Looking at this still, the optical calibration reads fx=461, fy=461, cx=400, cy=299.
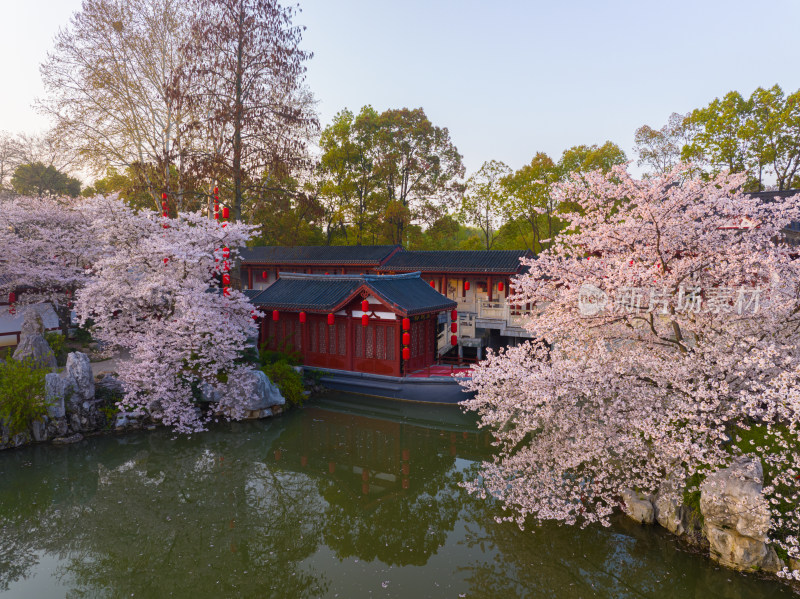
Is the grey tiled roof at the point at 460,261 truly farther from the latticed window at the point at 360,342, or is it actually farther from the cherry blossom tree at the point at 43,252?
the cherry blossom tree at the point at 43,252

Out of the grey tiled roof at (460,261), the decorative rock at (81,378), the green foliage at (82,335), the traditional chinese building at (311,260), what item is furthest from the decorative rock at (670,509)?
the green foliage at (82,335)

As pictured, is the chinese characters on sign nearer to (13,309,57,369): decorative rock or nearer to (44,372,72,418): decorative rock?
(44,372,72,418): decorative rock

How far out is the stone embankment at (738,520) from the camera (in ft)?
22.0

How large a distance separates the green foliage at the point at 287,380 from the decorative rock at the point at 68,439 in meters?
5.27

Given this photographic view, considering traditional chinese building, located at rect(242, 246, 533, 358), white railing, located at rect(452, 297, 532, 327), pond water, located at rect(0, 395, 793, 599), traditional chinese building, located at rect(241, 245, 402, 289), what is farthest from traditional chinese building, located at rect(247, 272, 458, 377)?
traditional chinese building, located at rect(241, 245, 402, 289)

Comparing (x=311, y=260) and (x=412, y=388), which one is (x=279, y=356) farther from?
(x=311, y=260)

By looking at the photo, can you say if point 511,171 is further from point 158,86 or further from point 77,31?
point 77,31

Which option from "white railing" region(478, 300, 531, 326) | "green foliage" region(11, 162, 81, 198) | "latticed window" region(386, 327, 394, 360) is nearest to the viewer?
"latticed window" region(386, 327, 394, 360)

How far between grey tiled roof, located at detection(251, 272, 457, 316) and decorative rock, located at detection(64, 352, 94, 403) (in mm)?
6366

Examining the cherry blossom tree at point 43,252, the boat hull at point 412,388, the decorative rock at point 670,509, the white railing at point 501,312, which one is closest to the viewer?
the decorative rock at point 670,509

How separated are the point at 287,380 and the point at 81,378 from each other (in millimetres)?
5699

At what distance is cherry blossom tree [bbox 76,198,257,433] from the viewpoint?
12.7 meters

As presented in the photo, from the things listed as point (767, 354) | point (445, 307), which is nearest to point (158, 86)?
point (445, 307)

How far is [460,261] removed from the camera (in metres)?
24.2
